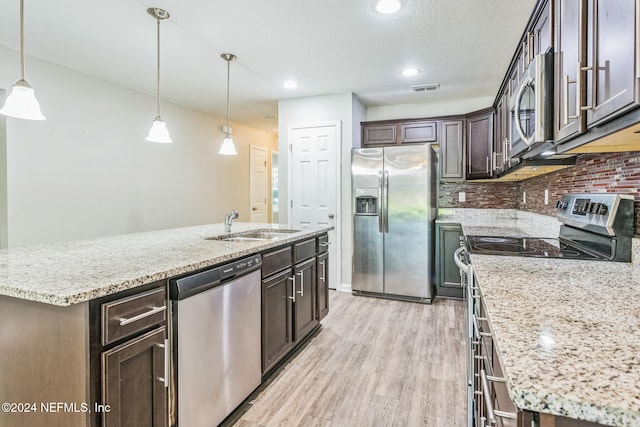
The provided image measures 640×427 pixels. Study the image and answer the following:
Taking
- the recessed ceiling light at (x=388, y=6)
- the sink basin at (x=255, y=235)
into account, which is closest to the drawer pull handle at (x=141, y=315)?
the sink basin at (x=255, y=235)

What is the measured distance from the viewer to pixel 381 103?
4.66m

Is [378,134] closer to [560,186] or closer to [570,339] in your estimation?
[560,186]

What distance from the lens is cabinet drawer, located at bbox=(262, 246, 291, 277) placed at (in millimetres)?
2117

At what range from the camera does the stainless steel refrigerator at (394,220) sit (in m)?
3.81

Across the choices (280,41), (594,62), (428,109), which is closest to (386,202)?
(428,109)

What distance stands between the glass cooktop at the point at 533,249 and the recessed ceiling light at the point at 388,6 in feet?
5.46

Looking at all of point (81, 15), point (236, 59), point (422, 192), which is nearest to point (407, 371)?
point (422, 192)

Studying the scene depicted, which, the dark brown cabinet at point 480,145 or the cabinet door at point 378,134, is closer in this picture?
the dark brown cabinet at point 480,145

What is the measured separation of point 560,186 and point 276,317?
7.41 ft

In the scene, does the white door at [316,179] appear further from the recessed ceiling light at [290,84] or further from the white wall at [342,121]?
the recessed ceiling light at [290,84]

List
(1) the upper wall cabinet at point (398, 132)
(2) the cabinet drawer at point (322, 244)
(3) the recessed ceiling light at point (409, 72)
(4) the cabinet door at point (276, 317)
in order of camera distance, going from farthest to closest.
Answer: (1) the upper wall cabinet at point (398, 132) → (3) the recessed ceiling light at point (409, 72) → (2) the cabinet drawer at point (322, 244) → (4) the cabinet door at point (276, 317)

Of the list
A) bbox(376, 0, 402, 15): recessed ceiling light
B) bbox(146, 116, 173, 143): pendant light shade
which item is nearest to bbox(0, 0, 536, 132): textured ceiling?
A: bbox(376, 0, 402, 15): recessed ceiling light

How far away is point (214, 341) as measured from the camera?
166 centimetres

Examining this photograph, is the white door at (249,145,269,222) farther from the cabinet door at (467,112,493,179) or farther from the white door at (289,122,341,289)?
the cabinet door at (467,112,493,179)
